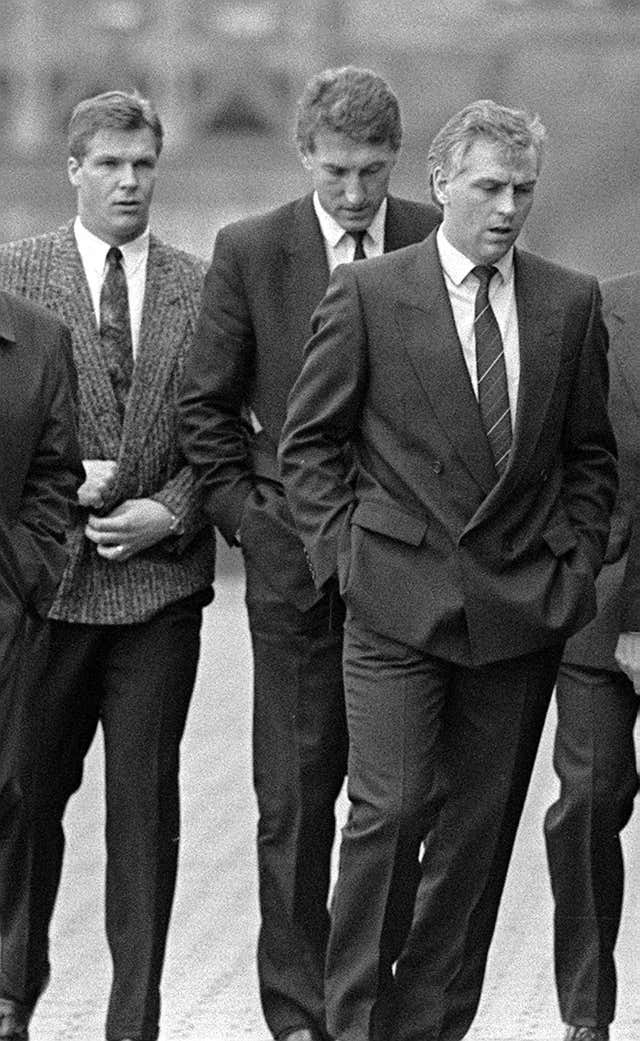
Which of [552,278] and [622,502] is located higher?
[552,278]

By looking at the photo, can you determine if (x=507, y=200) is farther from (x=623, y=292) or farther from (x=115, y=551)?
(x=115, y=551)

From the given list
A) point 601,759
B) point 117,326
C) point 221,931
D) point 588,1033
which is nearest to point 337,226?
point 117,326

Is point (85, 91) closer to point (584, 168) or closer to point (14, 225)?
point (14, 225)

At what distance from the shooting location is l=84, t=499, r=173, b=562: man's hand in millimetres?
7973

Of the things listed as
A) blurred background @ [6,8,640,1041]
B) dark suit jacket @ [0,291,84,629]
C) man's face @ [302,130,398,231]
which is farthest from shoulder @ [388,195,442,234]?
blurred background @ [6,8,640,1041]

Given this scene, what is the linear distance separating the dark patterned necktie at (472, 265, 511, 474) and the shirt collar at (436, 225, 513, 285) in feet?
0.44

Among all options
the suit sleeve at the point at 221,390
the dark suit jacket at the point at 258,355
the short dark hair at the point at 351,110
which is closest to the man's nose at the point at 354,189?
the short dark hair at the point at 351,110

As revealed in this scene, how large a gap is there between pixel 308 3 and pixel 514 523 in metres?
19.4

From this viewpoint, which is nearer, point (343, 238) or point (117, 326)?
point (343, 238)

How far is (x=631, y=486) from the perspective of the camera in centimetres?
780

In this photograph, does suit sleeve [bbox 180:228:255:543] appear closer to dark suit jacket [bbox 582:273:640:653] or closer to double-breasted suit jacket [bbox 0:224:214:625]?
double-breasted suit jacket [bbox 0:224:214:625]

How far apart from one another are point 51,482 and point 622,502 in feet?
4.29

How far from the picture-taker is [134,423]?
8.03m

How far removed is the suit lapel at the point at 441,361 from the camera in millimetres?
7152
